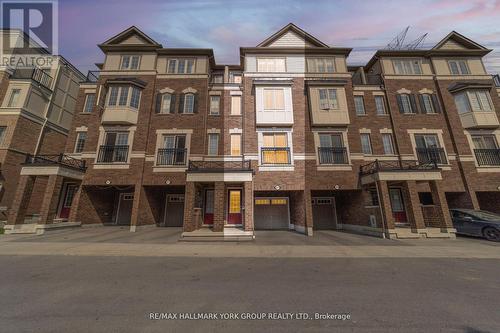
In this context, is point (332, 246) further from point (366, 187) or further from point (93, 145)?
point (93, 145)

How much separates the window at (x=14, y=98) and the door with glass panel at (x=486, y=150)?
134ft

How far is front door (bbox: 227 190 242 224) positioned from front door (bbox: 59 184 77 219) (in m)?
13.9

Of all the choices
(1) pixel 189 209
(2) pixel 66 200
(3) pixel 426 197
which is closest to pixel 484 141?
(3) pixel 426 197

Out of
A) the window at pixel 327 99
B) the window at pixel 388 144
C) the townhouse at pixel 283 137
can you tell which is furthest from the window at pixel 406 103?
the window at pixel 327 99

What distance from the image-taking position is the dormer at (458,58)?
17.6 metres

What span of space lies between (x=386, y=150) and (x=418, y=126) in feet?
11.6

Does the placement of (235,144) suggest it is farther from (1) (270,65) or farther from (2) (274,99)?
(1) (270,65)

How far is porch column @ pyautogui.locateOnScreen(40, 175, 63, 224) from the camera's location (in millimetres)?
12861

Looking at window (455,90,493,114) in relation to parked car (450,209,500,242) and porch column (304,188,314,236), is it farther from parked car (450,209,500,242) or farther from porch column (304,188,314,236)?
porch column (304,188,314,236)

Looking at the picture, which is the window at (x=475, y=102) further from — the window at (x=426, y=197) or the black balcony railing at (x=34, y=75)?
the black balcony railing at (x=34, y=75)

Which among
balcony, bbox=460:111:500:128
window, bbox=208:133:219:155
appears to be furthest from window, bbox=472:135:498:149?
window, bbox=208:133:219:155

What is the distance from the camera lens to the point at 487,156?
15.6 m

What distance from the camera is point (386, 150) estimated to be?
16281mm

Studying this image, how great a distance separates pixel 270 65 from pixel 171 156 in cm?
1142
